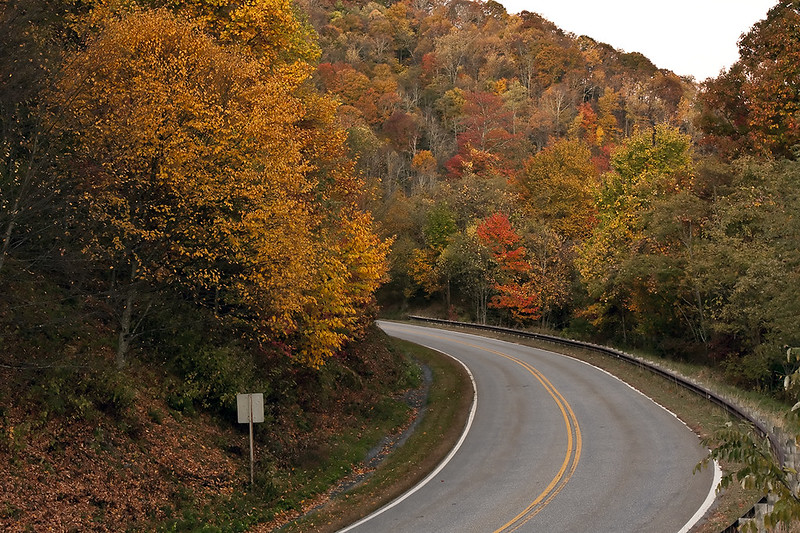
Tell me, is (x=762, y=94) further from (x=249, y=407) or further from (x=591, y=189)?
(x=249, y=407)

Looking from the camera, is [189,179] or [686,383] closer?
[189,179]

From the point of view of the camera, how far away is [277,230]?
60.3 feet

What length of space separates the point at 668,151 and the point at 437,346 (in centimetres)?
2347

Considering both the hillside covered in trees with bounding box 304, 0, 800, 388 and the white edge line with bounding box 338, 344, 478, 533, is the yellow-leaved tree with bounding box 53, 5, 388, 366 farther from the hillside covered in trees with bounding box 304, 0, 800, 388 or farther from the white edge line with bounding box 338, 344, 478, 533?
the hillside covered in trees with bounding box 304, 0, 800, 388

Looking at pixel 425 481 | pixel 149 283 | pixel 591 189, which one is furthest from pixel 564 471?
pixel 591 189

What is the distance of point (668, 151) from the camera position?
4828 centimetres

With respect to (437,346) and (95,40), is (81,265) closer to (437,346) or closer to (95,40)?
(95,40)

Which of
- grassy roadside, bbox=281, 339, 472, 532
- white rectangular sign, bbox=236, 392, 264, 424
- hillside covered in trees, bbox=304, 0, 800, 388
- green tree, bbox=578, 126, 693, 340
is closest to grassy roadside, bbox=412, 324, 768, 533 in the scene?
hillside covered in trees, bbox=304, 0, 800, 388

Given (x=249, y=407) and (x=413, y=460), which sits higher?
(x=249, y=407)

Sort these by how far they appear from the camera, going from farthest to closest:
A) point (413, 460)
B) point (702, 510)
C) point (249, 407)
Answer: point (413, 460) < point (249, 407) < point (702, 510)

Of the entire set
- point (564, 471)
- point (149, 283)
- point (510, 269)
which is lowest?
point (564, 471)

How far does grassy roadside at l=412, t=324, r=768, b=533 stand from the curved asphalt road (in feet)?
1.44

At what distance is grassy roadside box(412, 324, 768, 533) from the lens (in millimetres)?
12945

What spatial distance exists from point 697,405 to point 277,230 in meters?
15.8
